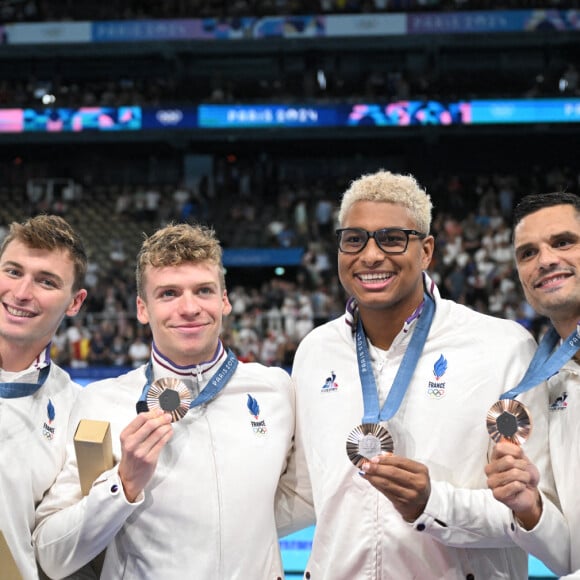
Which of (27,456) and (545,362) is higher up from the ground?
(545,362)

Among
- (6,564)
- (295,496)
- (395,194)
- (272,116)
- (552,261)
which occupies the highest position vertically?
(272,116)

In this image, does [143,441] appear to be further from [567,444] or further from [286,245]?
[286,245]

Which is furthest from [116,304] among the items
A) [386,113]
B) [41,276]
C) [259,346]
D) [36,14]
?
[41,276]

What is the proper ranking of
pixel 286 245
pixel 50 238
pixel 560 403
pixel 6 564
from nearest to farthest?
pixel 6 564, pixel 560 403, pixel 50 238, pixel 286 245

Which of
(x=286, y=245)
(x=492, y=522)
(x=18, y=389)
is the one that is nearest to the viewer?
(x=492, y=522)

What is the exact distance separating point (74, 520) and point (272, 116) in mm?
18577

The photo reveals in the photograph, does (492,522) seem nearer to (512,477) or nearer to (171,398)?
(512,477)

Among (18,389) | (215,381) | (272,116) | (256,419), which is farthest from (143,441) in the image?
(272,116)

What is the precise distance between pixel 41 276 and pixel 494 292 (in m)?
13.2

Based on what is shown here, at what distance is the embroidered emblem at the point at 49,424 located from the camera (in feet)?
10.6

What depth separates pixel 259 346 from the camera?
15133 mm

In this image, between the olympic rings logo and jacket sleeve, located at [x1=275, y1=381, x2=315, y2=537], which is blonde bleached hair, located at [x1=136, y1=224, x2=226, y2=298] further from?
the olympic rings logo

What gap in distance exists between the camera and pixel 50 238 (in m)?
3.36

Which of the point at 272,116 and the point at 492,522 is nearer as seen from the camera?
the point at 492,522
